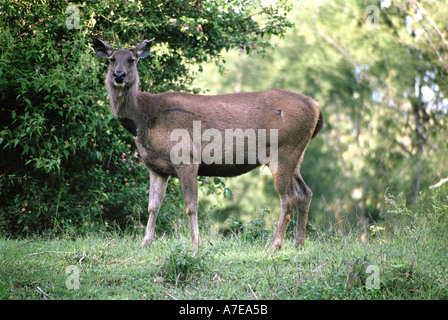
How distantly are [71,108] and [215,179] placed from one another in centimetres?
269

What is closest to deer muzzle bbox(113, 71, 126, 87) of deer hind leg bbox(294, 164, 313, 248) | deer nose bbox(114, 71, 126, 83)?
deer nose bbox(114, 71, 126, 83)

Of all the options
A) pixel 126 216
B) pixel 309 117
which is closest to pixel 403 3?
pixel 309 117

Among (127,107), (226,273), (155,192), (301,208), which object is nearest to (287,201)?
(301,208)

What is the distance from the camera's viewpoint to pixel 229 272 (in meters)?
4.75

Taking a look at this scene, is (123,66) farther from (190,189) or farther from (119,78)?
(190,189)

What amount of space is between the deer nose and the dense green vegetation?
4.01 feet

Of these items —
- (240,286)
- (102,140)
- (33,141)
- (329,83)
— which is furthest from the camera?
(329,83)

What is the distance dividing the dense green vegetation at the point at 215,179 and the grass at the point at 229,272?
0.02m

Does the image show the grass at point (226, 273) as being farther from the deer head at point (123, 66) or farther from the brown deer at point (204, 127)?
the deer head at point (123, 66)

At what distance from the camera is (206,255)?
15.6 feet
